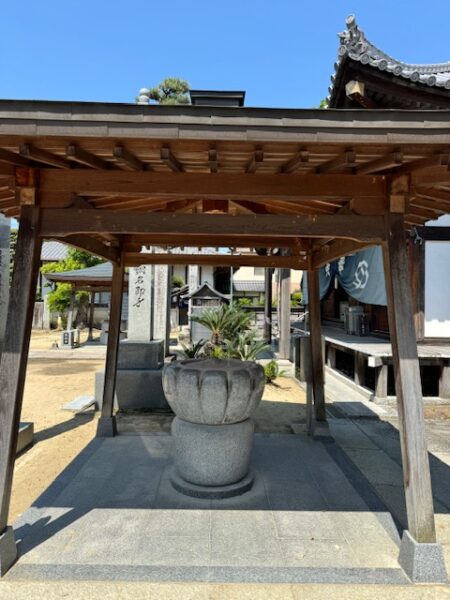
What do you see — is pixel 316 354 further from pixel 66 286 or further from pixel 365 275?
pixel 66 286

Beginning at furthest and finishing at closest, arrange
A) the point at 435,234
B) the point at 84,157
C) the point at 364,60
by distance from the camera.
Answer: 1. the point at 435,234
2. the point at 364,60
3. the point at 84,157

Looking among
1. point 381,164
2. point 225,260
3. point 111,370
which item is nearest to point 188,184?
point 381,164

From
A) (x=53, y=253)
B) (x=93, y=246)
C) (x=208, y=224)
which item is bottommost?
(x=208, y=224)

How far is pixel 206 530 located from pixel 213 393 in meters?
1.19

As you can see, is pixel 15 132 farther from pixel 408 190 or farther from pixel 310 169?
pixel 408 190

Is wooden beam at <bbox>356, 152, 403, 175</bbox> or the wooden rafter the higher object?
wooden beam at <bbox>356, 152, 403, 175</bbox>

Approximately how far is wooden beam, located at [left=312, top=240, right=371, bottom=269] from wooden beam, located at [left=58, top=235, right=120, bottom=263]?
297 cm

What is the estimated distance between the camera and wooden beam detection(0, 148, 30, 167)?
2.71 m

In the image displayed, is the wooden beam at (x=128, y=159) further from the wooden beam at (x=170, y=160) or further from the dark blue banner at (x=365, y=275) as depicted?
the dark blue banner at (x=365, y=275)

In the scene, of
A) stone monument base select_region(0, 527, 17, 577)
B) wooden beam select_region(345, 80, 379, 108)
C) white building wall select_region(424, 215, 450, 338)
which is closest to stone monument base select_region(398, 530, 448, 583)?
stone monument base select_region(0, 527, 17, 577)

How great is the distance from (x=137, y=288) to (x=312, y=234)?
6356mm

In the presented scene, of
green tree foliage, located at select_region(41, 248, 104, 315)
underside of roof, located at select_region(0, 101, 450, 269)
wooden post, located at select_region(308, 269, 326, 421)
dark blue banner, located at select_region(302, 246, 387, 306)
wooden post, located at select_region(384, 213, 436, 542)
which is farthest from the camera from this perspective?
green tree foliage, located at select_region(41, 248, 104, 315)

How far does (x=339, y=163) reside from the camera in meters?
2.70

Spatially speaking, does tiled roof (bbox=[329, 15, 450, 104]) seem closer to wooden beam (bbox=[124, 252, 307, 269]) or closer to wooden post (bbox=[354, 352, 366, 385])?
wooden beam (bbox=[124, 252, 307, 269])
